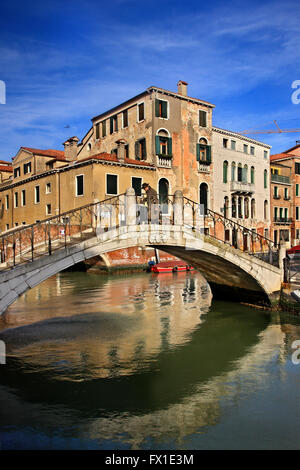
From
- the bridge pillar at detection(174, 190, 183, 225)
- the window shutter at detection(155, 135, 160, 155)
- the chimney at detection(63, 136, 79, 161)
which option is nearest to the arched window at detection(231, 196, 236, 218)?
the window shutter at detection(155, 135, 160, 155)

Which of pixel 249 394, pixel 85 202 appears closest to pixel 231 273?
pixel 249 394

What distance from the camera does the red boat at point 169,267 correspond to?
22.9 m

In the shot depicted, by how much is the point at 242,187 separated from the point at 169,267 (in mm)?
8960

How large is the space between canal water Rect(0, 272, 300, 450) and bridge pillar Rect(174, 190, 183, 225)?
3024 mm

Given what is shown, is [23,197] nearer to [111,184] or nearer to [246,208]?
[111,184]

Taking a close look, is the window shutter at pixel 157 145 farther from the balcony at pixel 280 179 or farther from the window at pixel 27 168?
the balcony at pixel 280 179

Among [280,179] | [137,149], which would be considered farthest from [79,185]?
[280,179]

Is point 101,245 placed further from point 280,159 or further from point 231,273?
point 280,159

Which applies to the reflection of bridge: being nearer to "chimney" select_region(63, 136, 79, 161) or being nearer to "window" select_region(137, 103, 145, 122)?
"window" select_region(137, 103, 145, 122)

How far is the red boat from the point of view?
75.2ft

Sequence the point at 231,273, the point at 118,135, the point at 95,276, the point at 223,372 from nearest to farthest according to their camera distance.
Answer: the point at 223,372 < the point at 231,273 < the point at 95,276 < the point at 118,135
